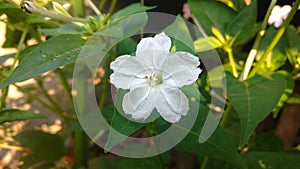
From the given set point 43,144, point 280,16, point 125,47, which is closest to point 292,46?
point 280,16

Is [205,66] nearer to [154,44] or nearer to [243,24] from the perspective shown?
[243,24]

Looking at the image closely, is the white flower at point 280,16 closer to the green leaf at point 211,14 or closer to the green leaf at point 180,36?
the green leaf at point 211,14

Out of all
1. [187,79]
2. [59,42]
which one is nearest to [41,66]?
[59,42]

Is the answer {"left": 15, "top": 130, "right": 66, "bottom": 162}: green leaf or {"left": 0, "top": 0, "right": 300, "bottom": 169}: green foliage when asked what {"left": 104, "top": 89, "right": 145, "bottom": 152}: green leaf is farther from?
{"left": 15, "top": 130, "right": 66, "bottom": 162}: green leaf

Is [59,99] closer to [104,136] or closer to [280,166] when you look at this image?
[104,136]

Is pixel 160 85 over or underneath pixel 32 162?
over

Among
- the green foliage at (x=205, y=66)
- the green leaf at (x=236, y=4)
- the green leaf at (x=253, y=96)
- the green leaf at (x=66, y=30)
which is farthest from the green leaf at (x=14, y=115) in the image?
the green leaf at (x=236, y=4)
